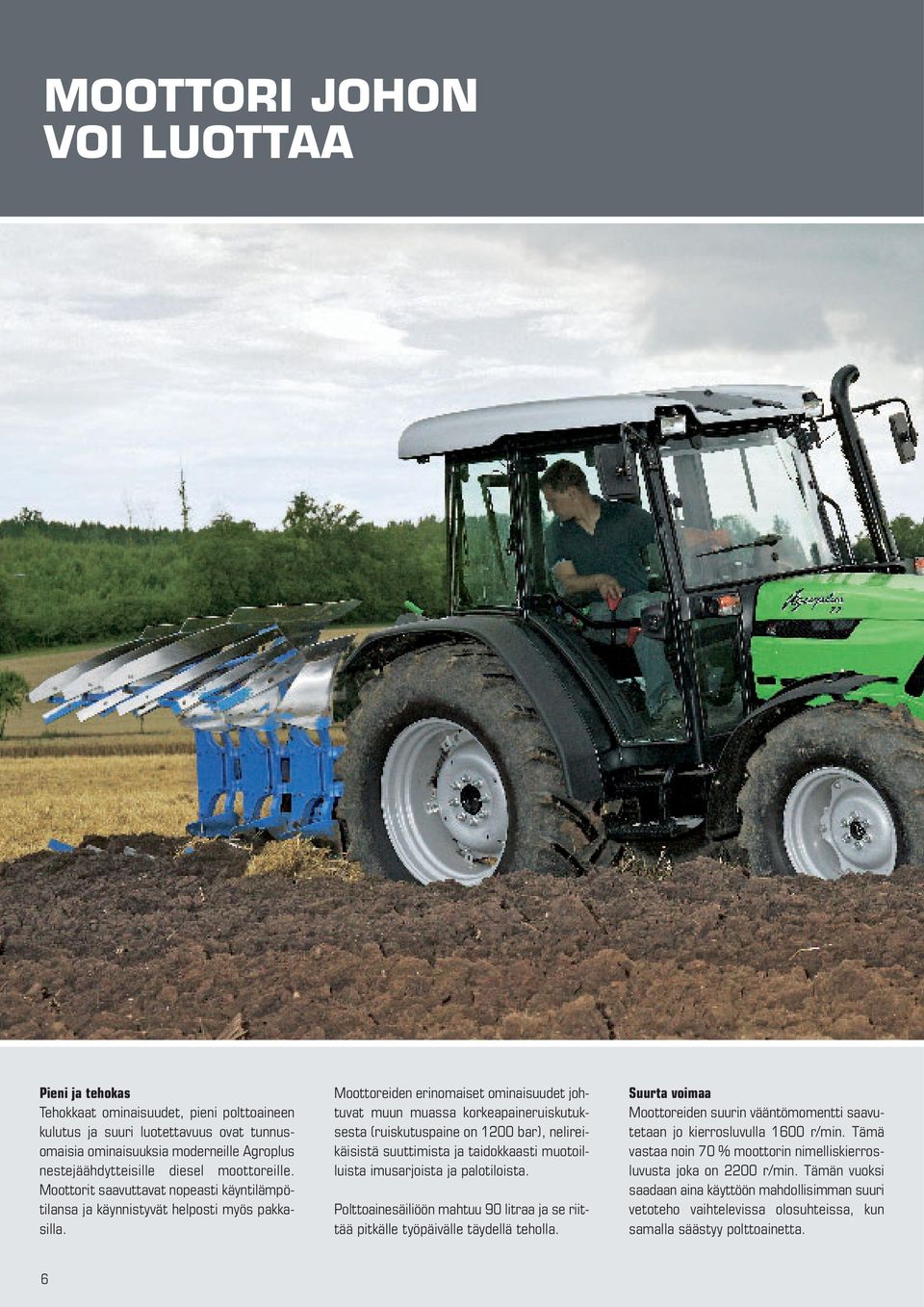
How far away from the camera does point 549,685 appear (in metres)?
7.02

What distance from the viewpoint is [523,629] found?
7.40 metres

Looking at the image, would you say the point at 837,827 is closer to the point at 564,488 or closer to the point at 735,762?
the point at 735,762

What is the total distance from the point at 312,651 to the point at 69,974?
3.51 m

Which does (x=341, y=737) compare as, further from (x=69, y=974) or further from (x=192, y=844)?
(x=69, y=974)

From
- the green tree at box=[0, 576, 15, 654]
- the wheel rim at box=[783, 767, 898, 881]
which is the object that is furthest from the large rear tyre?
the green tree at box=[0, 576, 15, 654]

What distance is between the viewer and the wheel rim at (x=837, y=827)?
20.3 feet

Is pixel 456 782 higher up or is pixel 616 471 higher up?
pixel 616 471

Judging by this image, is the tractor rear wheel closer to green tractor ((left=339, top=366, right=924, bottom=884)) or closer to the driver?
green tractor ((left=339, top=366, right=924, bottom=884))

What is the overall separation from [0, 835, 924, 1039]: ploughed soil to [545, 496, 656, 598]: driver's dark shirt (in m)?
1.47

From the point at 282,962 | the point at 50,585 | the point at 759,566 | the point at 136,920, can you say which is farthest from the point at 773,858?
the point at 50,585

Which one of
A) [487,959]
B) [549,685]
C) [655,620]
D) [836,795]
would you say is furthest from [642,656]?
[487,959]

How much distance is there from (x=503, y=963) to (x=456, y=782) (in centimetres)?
218

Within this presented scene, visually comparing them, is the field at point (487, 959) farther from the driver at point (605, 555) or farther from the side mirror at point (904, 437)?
the side mirror at point (904, 437)

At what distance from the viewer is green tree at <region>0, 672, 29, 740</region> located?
2197 cm
